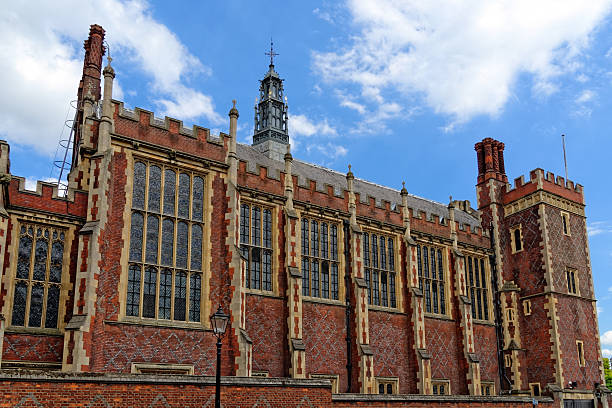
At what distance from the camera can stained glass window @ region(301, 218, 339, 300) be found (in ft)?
84.6

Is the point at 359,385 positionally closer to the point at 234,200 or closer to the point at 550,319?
the point at 234,200

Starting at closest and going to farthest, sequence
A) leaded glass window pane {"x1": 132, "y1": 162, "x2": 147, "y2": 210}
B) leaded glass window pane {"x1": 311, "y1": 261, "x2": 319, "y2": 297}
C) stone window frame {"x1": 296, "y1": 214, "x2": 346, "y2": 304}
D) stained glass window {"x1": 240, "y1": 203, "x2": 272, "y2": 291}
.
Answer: leaded glass window pane {"x1": 132, "y1": 162, "x2": 147, "y2": 210}
stained glass window {"x1": 240, "y1": 203, "x2": 272, "y2": 291}
stone window frame {"x1": 296, "y1": 214, "x2": 346, "y2": 304}
leaded glass window pane {"x1": 311, "y1": 261, "x2": 319, "y2": 297}

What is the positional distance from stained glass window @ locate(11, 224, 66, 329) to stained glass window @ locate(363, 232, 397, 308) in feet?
45.3

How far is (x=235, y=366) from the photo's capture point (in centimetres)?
2111

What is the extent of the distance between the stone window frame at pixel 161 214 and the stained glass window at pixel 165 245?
15cm

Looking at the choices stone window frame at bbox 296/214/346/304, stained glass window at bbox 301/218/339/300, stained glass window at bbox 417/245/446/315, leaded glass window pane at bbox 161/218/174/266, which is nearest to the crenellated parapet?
leaded glass window pane at bbox 161/218/174/266

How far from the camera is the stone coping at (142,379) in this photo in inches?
491

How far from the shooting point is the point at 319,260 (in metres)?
26.2

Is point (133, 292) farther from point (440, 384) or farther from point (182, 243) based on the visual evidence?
point (440, 384)

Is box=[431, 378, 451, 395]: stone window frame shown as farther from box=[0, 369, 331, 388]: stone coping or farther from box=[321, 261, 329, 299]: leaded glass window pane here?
box=[0, 369, 331, 388]: stone coping

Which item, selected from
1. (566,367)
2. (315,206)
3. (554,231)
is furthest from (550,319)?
(315,206)

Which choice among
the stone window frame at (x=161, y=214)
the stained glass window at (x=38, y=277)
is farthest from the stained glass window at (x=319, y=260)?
the stained glass window at (x=38, y=277)

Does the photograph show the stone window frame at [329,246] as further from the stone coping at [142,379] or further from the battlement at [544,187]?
the battlement at [544,187]

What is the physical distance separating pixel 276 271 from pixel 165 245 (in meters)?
4.98
